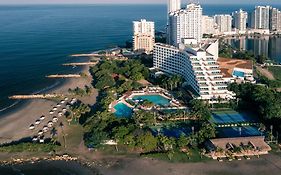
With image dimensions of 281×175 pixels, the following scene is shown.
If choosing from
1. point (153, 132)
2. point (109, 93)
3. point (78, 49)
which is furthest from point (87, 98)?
point (78, 49)

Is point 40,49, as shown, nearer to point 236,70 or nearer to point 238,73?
point 236,70

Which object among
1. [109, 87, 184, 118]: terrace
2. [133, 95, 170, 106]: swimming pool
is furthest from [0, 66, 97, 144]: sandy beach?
[133, 95, 170, 106]: swimming pool

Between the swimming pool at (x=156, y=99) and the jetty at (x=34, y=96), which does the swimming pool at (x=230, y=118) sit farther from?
the jetty at (x=34, y=96)

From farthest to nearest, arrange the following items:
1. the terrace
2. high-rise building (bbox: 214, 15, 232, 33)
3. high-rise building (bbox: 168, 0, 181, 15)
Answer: high-rise building (bbox: 214, 15, 232, 33) < high-rise building (bbox: 168, 0, 181, 15) < the terrace

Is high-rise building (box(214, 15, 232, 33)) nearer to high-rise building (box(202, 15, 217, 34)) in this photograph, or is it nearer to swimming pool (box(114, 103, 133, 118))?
high-rise building (box(202, 15, 217, 34))

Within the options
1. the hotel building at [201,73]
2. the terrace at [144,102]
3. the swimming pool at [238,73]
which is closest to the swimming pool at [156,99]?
the terrace at [144,102]
